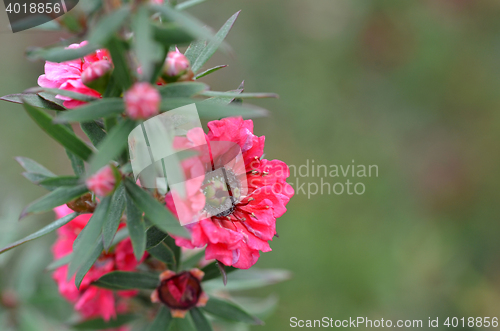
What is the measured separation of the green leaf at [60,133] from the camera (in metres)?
0.77

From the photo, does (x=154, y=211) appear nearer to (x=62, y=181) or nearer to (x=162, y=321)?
(x=62, y=181)

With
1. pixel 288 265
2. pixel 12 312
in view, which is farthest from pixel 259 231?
pixel 288 265

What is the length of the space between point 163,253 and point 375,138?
3.02 metres

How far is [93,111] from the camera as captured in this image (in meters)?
0.70

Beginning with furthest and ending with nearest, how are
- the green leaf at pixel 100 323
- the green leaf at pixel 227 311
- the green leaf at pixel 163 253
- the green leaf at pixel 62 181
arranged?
1. the green leaf at pixel 100 323
2. the green leaf at pixel 227 311
3. the green leaf at pixel 163 253
4. the green leaf at pixel 62 181

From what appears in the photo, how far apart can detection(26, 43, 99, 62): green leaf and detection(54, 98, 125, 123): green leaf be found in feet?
0.31

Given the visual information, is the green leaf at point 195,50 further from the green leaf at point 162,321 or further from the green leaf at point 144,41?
the green leaf at point 162,321

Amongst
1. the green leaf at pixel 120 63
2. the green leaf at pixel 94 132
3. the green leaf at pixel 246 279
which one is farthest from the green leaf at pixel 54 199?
the green leaf at pixel 246 279

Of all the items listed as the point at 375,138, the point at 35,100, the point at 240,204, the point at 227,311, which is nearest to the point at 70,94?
the point at 35,100

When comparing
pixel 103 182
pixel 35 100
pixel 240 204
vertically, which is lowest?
pixel 240 204

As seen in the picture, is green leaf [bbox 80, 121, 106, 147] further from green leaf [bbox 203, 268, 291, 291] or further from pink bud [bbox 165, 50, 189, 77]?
green leaf [bbox 203, 268, 291, 291]

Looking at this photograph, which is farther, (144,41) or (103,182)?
(103,182)

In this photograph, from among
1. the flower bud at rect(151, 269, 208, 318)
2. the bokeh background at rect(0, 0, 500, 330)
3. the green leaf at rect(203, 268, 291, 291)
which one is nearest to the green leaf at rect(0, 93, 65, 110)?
the flower bud at rect(151, 269, 208, 318)

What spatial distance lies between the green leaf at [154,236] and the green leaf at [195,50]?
1.41 feet
